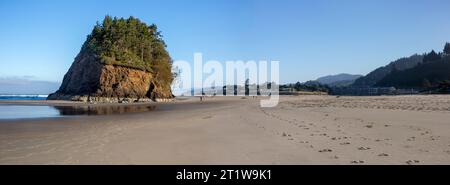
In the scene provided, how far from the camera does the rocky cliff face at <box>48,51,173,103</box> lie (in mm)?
50906

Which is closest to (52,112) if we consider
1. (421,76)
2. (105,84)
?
(105,84)

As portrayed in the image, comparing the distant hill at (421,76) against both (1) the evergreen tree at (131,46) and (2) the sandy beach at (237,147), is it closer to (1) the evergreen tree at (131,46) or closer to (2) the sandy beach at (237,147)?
(1) the evergreen tree at (131,46)

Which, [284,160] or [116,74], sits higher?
[116,74]

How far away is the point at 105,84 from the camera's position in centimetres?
5159

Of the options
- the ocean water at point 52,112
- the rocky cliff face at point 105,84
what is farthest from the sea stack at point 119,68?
the ocean water at point 52,112

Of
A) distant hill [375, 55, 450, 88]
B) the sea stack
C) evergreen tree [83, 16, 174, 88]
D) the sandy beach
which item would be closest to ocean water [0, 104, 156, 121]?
the sandy beach

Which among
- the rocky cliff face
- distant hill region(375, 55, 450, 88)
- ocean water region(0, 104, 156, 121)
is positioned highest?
distant hill region(375, 55, 450, 88)

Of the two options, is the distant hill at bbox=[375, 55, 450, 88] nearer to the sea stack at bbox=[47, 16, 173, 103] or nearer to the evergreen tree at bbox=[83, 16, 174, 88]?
the evergreen tree at bbox=[83, 16, 174, 88]

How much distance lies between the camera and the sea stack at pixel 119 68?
52.0 meters

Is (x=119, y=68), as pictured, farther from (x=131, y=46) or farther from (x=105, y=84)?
(x=131, y=46)
